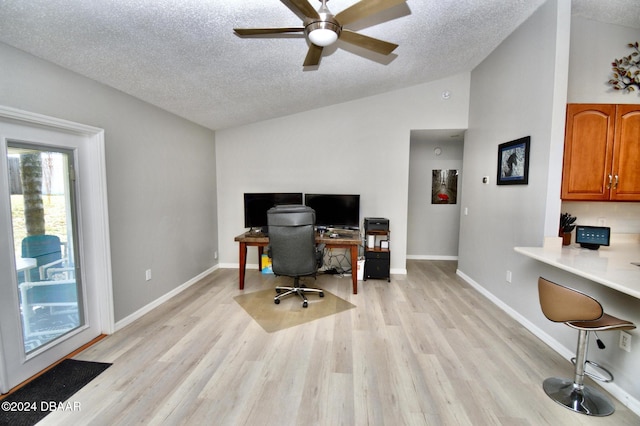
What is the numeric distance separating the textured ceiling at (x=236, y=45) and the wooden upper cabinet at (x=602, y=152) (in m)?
0.88

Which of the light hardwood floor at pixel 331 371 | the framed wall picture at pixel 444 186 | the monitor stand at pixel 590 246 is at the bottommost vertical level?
the light hardwood floor at pixel 331 371

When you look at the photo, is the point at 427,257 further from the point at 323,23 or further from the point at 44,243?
the point at 44,243

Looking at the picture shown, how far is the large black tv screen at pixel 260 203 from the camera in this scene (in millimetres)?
3955

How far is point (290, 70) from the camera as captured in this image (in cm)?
283

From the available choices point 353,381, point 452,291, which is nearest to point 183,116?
point 353,381

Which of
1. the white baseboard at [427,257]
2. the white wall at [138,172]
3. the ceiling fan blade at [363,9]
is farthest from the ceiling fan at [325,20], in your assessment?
the white baseboard at [427,257]

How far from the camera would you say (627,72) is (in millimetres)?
2373

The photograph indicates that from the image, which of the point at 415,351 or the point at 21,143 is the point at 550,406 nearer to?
the point at 415,351

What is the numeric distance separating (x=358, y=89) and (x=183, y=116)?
7.88 feet

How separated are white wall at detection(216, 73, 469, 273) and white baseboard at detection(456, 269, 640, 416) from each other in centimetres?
119

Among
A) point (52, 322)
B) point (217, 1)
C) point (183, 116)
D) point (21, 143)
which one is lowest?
point (52, 322)

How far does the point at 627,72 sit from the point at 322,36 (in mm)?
2763

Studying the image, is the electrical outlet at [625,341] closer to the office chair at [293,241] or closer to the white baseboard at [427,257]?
the office chair at [293,241]

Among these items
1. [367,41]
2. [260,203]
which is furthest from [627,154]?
[260,203]
